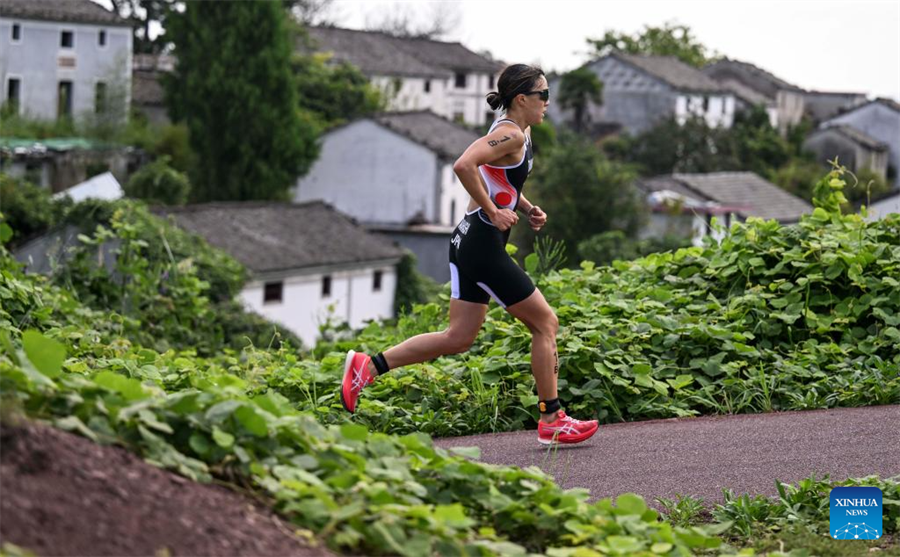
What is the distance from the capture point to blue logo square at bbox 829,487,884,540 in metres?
5.50

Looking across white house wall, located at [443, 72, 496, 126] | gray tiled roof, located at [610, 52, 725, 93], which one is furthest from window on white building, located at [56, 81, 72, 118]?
gray tiled roof, located at [610, 52, 725, 93]

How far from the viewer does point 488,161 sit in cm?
664

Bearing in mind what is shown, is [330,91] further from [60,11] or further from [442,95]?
[442,95]

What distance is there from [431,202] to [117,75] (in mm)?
14812

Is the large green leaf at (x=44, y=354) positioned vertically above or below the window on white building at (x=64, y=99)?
above

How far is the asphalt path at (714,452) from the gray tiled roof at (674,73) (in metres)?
77.6

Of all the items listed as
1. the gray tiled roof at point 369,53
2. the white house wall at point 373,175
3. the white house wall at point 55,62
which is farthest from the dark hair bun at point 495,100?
the gray tiled roof at point 369,53

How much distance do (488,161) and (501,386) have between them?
1888 mm

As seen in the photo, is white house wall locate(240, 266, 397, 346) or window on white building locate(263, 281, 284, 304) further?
window on white building locate(263, 281, 284, 304)

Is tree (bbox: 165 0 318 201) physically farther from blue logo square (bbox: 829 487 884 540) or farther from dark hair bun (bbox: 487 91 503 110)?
blue logo square (bbox: 829 487 884 540)

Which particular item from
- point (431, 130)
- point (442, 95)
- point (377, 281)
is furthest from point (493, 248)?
point (442, 95)

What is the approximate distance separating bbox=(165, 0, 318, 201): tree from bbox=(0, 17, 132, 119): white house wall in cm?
457

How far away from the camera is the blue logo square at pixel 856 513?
5504 mm

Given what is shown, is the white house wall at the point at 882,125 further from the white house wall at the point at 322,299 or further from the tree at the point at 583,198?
the white house wall at the point at 322,299
